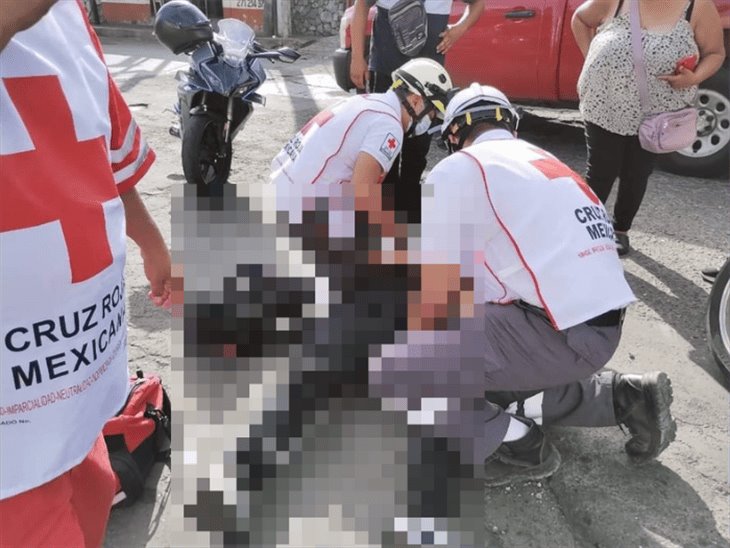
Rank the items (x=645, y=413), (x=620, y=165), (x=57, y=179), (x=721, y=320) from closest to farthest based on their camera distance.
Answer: (x=57, y=179)
(x=645, y=413)
(x=721, y=320)
(x=620, y=165)

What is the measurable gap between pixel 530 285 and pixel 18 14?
1.66 meters

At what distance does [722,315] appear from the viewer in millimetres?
2836

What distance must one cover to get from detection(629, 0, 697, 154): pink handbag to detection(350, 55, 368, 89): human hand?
160 cm

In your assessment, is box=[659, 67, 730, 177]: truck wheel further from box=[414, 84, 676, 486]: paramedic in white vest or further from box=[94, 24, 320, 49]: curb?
box=[94, 24, 320, 49]: curb

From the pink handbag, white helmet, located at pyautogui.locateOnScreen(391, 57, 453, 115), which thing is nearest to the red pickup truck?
the pink handbag

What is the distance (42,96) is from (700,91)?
16.0 feet

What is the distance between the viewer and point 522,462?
2.36 m

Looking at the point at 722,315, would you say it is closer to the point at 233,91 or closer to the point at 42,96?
the point at 42,96

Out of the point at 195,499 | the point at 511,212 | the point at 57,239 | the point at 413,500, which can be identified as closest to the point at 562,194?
the point at 511,212

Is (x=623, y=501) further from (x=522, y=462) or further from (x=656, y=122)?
(x=656, y=122)

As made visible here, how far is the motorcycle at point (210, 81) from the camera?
434 cm

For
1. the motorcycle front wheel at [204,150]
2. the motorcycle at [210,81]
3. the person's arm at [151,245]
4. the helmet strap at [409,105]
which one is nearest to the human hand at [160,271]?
the person's arm at [151,245]

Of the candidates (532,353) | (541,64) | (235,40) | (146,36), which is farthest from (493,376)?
(146,36)

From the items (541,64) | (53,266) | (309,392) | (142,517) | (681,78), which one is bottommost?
(142,517)
